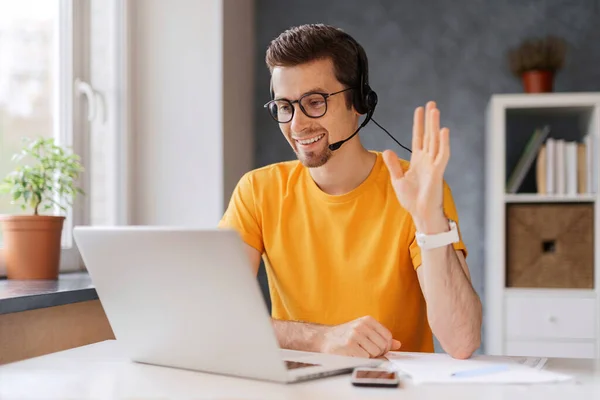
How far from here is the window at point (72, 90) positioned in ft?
7.63

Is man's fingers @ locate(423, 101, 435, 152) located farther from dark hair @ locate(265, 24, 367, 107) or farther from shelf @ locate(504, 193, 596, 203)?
shelf @ locate(504, 193, 596, 203)

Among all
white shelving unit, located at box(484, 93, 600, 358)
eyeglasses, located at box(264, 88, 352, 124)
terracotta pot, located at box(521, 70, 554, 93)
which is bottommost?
white shelving unit, located at box(484, 93, 600, 358)

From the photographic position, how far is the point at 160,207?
2809 millimetres

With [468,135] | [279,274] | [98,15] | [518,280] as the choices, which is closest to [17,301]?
[279,274]

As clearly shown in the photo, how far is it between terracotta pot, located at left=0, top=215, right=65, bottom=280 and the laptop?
3.15 feet

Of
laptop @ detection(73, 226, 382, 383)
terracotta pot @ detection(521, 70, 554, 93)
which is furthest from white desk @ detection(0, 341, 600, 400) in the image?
terracotta pot @ detection(521, 70, 554, 93)

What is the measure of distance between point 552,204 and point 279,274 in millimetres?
1647

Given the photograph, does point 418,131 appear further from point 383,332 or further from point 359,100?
point 359,100

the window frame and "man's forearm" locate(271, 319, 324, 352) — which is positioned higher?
the window frame

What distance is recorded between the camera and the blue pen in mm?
A: 1149

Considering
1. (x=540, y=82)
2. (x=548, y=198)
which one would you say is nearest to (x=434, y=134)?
(x=548, y=198)

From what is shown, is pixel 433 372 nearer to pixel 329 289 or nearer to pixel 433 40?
pixel 329 289

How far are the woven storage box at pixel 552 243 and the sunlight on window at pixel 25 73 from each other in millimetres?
1819

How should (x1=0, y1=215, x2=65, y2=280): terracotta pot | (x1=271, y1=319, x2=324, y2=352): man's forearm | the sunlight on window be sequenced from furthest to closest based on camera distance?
the sunlight on window, (x1=0, y1=215, x2=65, y2=280): terracotta pot, (x1=271, y1=319, x2=324, y2=352): man's forearm
